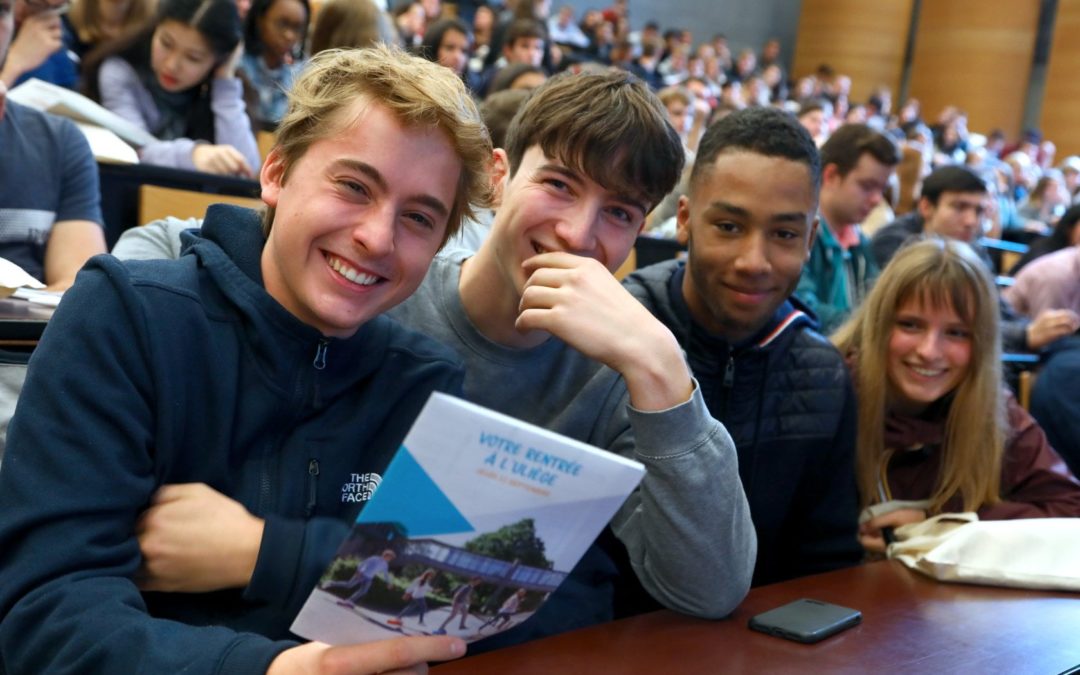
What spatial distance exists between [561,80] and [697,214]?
432mm

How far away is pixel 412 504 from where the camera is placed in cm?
77

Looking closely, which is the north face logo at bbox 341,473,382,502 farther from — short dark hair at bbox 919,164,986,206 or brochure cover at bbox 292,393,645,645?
short dark hair at bbox 919,164,986,206

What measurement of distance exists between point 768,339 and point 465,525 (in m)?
1.24

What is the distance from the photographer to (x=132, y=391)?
3.46 feet

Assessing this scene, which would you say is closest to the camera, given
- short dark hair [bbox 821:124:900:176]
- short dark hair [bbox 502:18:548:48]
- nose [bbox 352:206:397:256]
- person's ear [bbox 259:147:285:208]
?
nose [bbox 352:206:397:256]

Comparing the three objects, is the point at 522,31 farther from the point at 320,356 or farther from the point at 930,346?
the point at 320,356

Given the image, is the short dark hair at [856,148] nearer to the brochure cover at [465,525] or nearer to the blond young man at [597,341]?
the blond young man at [597,341]

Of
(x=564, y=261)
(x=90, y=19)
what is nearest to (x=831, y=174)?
(x=90, y=19)

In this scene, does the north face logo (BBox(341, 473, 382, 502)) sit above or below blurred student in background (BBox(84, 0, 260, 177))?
below

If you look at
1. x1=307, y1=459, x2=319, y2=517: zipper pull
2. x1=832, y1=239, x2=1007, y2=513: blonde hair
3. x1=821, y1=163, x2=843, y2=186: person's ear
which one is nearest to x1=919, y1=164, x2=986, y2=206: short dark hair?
x1=821, y1=163, x2=843, y2=186: person's ear

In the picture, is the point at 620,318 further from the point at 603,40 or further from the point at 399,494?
the point at 603,40

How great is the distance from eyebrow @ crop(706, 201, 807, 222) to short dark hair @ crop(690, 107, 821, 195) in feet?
0.23

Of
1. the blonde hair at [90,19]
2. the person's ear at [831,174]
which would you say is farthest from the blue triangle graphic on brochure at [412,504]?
the person's ear at [831,174]

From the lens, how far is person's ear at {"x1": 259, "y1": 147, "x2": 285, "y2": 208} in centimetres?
127
